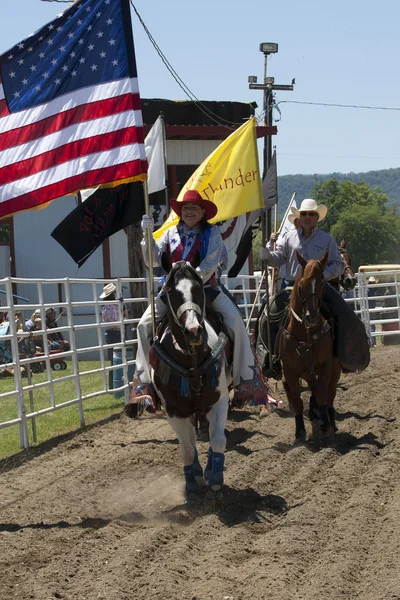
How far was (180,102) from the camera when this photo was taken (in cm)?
2822

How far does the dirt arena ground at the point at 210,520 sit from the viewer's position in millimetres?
5164

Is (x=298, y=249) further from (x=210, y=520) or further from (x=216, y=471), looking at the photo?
(x=210, y=520)

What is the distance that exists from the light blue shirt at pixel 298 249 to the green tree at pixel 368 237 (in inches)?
3149

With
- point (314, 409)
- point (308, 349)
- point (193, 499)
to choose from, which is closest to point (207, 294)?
point (193, 499)

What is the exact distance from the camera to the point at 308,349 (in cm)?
945

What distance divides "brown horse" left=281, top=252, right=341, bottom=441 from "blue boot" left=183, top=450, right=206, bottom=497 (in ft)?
6.80

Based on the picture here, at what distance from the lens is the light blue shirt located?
399 inches

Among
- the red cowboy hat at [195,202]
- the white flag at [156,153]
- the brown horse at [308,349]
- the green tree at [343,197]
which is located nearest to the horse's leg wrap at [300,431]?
the brown horse at [308,349]

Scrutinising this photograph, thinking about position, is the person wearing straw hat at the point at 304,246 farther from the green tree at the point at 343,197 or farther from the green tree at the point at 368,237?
the green tree at the point at 343,197

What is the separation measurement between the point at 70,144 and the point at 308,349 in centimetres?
323

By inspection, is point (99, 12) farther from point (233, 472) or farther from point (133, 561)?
point (133, 561)

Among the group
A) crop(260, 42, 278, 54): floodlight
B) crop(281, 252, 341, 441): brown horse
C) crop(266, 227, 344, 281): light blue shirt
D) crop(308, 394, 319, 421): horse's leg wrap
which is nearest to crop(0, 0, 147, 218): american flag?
crop(281, 252, 341, 441): brown horse

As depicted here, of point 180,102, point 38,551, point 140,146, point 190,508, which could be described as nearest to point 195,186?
point 140,146

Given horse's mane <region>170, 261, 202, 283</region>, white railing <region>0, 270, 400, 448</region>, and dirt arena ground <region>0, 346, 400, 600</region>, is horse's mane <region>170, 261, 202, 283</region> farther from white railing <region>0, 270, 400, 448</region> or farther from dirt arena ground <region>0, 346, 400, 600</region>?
white railing <region>0, 270, 400, 448</region>
